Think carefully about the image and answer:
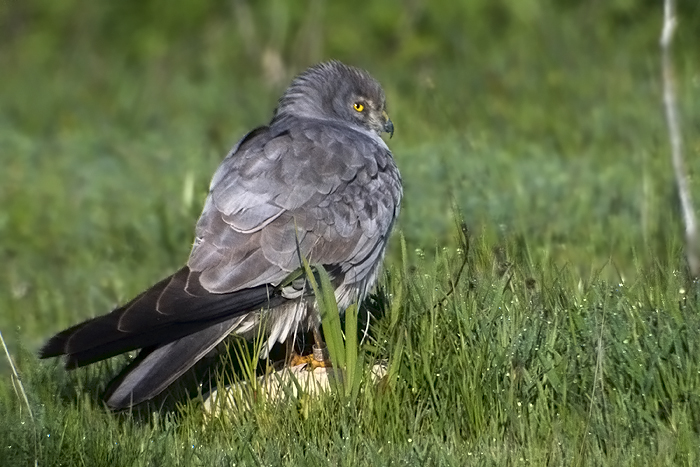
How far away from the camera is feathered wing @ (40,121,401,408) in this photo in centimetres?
403

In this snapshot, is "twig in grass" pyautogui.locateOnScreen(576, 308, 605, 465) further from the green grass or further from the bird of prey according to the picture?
the bird of prey

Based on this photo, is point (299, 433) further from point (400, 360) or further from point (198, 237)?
point (198, 237)

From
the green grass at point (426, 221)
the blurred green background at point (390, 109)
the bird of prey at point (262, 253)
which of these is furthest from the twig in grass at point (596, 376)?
the bird of prey at point (262, 253)

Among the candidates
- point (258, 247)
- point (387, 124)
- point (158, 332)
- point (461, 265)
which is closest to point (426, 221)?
point (387, 124)

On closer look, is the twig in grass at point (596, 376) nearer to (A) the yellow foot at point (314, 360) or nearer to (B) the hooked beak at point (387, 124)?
(A) the yellow foot at point (314, 360)

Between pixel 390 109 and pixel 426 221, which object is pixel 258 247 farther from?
pixel 390 109

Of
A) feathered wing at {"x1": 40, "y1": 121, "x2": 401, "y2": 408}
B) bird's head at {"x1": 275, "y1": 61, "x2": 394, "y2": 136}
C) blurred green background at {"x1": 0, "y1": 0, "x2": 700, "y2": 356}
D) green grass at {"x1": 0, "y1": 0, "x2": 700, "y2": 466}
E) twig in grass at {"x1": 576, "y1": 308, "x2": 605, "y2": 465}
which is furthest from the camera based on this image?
blurred green background at {"x1": 0, "y1": 0, "x2": 700, "y2": 356}

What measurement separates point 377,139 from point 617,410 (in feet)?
6.68

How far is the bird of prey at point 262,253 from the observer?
4.04 m

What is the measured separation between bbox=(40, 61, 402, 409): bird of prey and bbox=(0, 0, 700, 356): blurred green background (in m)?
0.71

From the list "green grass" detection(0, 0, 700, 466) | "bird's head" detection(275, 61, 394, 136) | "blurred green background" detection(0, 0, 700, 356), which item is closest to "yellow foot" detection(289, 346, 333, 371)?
"green grass" detection(0, 0, 700, 466)

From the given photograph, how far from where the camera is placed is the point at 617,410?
12.6ft

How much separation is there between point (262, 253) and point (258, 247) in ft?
0.10

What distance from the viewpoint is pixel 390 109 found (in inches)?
380
